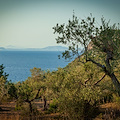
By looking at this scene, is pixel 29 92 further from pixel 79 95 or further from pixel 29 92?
pixel 79 95

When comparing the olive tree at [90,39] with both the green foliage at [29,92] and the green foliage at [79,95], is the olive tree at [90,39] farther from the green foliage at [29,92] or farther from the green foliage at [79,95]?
the green foliage at [29,92]

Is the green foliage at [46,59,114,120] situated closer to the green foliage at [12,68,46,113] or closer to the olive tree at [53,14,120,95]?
the olive tree at [53,14,120,95]

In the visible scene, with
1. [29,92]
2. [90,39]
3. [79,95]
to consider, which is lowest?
[29,92]

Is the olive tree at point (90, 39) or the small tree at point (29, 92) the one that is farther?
the small tree at point (29, 92)

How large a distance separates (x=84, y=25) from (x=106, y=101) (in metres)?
15.4

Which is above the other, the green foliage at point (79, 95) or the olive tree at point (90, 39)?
the olive tree at point (90, 39)

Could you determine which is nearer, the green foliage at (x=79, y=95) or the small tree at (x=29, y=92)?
the green foliage at (x=79, y=95)

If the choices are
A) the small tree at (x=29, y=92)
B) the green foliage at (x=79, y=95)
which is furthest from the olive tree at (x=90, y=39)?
the small tree at (x=29, y=92)

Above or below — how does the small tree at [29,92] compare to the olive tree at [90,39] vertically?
below

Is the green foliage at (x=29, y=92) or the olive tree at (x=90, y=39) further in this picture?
the green foliage at (x=29, y=92)

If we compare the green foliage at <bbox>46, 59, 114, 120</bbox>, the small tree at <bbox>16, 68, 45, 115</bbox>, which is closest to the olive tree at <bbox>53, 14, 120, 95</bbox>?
the green foliage at <bbox>46, 59, 114, 120</bbox>

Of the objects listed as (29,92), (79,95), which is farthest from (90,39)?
(29,92)

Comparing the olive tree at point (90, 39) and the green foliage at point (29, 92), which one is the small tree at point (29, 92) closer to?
the green foliage at point (29, 92)

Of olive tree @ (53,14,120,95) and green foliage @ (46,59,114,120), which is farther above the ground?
olive tree @ (53,14,120,95)
